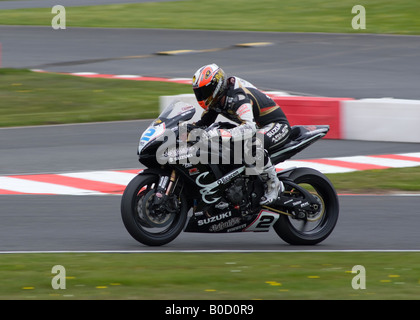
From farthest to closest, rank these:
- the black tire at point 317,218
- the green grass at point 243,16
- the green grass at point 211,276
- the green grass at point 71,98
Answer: the green grass at point 243,16, the green grass at point 71,98, the black tire at point 317,218, the green grass at point 211,276

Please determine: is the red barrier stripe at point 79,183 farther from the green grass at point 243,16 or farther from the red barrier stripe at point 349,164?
the green grass at point 243,16

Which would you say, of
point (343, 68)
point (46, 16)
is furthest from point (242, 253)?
point (46, 16)

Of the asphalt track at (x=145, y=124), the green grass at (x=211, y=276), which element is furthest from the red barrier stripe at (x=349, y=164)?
the green grass at (x=211, y=276)

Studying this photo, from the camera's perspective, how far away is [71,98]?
1934cm

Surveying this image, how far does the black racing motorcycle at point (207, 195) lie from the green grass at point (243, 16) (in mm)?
20099

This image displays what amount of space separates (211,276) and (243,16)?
1011 inches

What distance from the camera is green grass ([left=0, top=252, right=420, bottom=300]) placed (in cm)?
689

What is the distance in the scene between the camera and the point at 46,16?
33.6 m

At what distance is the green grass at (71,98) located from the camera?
17.6m

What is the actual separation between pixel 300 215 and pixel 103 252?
6.46ft

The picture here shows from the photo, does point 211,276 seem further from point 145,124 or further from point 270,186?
point 145,124
